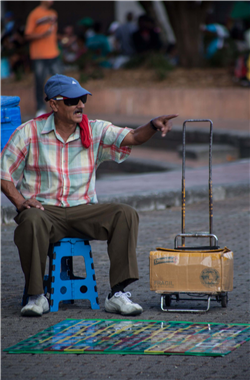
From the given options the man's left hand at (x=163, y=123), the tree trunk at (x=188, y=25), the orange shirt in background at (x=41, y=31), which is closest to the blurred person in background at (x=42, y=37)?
the orange shirt in background at (x=41, y=31)

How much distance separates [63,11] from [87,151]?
27570 mm

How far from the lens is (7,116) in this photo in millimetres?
6340

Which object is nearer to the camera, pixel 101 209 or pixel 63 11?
pixel 101 209

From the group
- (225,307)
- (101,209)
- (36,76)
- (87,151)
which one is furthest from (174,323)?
(36,76)

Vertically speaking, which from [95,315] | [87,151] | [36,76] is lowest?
[95,315]

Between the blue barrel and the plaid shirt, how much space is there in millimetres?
1830

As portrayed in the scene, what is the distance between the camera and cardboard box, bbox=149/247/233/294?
4.21m

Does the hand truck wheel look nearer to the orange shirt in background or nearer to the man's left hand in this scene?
the man's left hand

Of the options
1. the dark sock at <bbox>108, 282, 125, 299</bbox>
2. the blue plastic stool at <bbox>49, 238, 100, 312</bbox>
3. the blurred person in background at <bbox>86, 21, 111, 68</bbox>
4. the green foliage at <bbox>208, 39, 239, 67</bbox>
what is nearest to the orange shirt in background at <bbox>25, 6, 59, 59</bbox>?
the green foliage at <bbox>208, 39, 239, 67</bbox>

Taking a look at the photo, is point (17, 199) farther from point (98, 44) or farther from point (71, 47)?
point (71, 47)

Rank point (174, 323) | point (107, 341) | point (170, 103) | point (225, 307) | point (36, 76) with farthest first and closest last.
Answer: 1. point (170, 103)
2. point (36, 76)
3. point (225, 307)
4. point (174, 323)
5. point (107, 341)

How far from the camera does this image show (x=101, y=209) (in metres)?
4.48

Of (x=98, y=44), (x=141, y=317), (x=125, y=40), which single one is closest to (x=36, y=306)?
(x=141, y=317)

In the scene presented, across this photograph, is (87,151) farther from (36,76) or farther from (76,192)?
(36,76)
